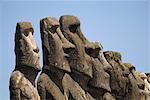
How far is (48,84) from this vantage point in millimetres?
13242

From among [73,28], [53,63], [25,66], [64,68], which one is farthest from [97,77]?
[25,66]

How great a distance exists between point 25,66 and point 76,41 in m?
2.40

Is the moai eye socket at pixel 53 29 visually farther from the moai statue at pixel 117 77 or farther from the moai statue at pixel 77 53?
the moai statue at pixel 117 77

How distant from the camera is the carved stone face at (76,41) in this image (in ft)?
47.0

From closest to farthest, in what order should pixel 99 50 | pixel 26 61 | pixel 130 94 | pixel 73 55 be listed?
1. pixel 26 61
2. pixel 73 55
3. pixel 99 50
4. pixel 130 94

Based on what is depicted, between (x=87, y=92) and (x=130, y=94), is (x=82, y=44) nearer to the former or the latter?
(x=87, y=92)

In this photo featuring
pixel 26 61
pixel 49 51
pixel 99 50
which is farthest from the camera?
→ pixel 99 50

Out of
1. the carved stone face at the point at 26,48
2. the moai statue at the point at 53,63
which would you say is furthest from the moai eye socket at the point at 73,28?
the carved stone face at the point at 26,48

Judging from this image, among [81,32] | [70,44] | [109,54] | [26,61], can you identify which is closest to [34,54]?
[26,61]

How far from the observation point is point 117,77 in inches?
662

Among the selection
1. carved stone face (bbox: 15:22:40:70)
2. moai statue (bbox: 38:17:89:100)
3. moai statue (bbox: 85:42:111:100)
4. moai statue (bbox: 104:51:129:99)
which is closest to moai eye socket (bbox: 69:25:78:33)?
moai statue (bbox: 85:42:111:100)

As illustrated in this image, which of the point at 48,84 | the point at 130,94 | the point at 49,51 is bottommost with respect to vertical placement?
the point at 130,94

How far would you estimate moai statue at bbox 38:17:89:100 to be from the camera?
1319 centimetres

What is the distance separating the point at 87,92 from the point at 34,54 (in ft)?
10.2
